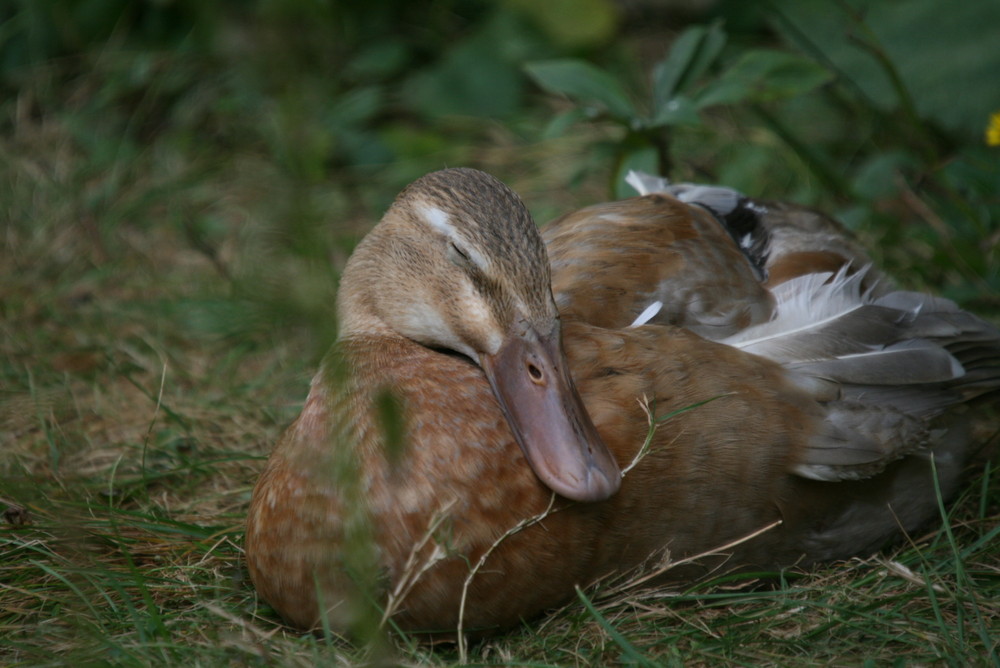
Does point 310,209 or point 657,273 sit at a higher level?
point 310,209

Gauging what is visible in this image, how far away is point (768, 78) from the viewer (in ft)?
12.1

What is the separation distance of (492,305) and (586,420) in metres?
0.36

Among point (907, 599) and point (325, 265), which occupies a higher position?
point (325, 265)

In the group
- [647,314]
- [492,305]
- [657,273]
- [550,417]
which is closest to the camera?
[550,417]

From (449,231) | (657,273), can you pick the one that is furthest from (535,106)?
(449,231)

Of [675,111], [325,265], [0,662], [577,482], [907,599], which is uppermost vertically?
[325,265]

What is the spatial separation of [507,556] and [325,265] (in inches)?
46.2

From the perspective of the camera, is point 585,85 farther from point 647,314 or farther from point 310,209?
point 310,209

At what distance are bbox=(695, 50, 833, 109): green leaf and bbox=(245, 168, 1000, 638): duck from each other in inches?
33.8

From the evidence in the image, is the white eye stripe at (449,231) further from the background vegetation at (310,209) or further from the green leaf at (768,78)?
the green leaf at (768,78)

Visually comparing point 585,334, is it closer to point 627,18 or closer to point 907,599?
point 907,599

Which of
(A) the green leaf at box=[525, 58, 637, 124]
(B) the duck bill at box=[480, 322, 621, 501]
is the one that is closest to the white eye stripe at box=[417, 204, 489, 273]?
(B) the duck bill at box=[480, 322, 621, 501]

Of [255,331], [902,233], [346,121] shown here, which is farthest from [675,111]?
[346,121]

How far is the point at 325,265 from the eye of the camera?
121 cm
